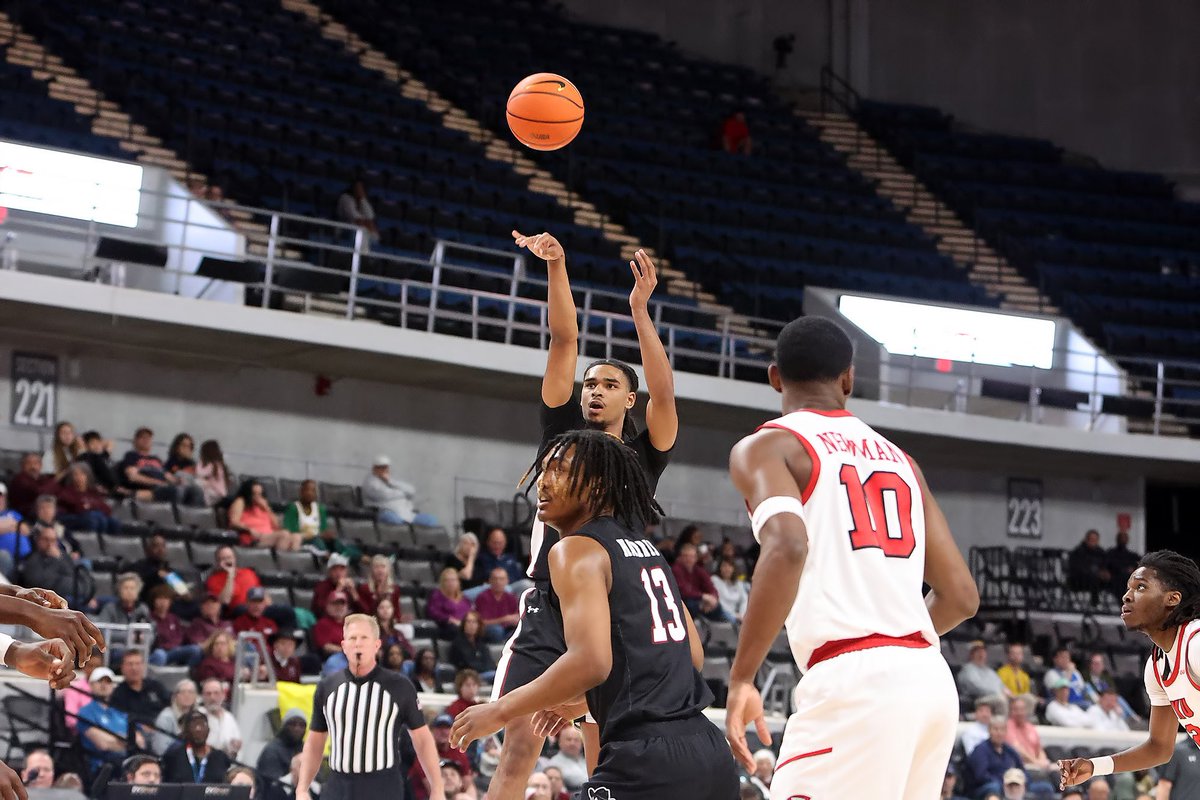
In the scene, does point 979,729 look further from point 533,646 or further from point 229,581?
point 533,646

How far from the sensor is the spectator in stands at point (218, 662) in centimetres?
1134

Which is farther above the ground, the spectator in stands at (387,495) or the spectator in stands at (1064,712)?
the spectator in stands at (387,495)

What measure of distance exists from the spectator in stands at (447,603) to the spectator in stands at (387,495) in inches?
114

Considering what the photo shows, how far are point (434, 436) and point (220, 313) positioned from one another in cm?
399

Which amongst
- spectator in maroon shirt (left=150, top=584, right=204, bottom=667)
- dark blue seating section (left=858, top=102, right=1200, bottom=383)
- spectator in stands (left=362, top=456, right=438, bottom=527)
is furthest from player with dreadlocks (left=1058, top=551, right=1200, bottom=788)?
dark blue seating section (left=858, top=102, right=1200, bottom=383)

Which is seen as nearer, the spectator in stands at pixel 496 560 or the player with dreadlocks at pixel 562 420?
the player with dreadlocks at pixel 562 420

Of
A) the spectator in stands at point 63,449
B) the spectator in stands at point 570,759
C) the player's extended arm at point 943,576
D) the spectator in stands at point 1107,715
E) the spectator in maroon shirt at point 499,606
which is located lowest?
the spectator in stands at point 570,759

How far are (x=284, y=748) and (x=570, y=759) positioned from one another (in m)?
2.16

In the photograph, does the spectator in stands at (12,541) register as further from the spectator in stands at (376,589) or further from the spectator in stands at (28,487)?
the spectator in stands at (376,589)

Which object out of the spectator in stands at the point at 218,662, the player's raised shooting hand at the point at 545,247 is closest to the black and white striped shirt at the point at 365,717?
the player's raised shooting hand at the point at 545,247

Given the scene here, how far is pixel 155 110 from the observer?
18.5 metres

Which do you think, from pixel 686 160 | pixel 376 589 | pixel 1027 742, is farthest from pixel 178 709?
pixel 686 160

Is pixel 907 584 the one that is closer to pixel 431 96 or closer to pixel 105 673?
pixel 105 673

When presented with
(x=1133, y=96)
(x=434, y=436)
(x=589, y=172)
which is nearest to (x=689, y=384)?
(x=434, y=436)
